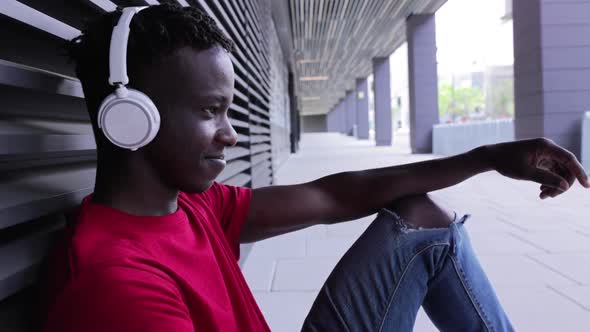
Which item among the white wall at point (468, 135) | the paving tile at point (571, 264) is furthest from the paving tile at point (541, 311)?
the white wall at point (468, 135)

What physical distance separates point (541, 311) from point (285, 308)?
1.31 meters

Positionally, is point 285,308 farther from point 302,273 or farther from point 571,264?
point 571,264

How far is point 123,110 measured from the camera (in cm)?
93

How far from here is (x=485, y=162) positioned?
1.65 m

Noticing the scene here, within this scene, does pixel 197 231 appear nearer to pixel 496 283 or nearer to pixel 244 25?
pixel 496 283

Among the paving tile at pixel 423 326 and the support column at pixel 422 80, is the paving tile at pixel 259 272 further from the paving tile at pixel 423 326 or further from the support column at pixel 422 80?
the support column at pixel 422 80

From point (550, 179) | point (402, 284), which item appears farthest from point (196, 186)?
point (550, 179)

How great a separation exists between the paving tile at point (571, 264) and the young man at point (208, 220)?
66.4 inches

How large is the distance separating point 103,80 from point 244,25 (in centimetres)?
363

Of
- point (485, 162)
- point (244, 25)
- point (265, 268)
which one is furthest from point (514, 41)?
point (485, 162)

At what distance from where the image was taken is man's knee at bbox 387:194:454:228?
1.47 metres

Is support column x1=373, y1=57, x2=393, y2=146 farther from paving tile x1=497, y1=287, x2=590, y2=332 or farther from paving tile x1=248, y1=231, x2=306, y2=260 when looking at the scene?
paving tile x1=497, y1=287, x2=590, y2=332

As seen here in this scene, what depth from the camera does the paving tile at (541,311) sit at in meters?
2.27

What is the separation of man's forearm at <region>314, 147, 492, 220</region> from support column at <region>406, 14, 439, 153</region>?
1414 cm
